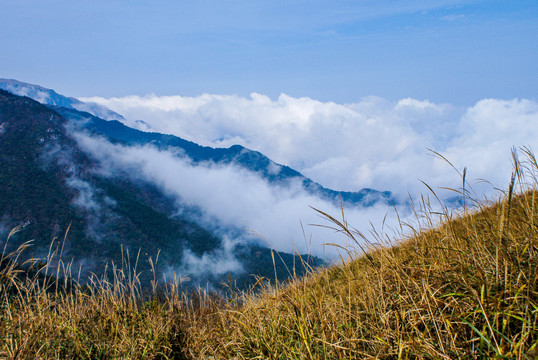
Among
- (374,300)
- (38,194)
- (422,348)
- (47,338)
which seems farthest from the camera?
(38,194)

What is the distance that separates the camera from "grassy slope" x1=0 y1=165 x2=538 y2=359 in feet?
7.29

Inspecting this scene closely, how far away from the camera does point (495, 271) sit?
98.1 inches

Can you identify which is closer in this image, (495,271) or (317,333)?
(495,271)

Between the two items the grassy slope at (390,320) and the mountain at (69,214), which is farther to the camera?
the mountain at (69,214)

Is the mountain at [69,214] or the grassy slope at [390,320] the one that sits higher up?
the mountain at [69,214]

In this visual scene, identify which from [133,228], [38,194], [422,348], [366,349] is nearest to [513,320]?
[422,348]

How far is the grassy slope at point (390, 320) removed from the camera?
2221 mm

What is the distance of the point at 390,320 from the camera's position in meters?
2.78

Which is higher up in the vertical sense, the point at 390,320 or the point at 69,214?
the point at 69,214

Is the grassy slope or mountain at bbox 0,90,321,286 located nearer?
the grassy slope

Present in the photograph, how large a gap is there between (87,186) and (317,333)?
219 metres

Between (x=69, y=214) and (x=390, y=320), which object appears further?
(x=69, y=214)

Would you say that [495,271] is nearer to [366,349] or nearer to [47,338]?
[366,349]

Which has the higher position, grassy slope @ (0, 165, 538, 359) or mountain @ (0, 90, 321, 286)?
mountain @ (0, 90, 321, 286)
